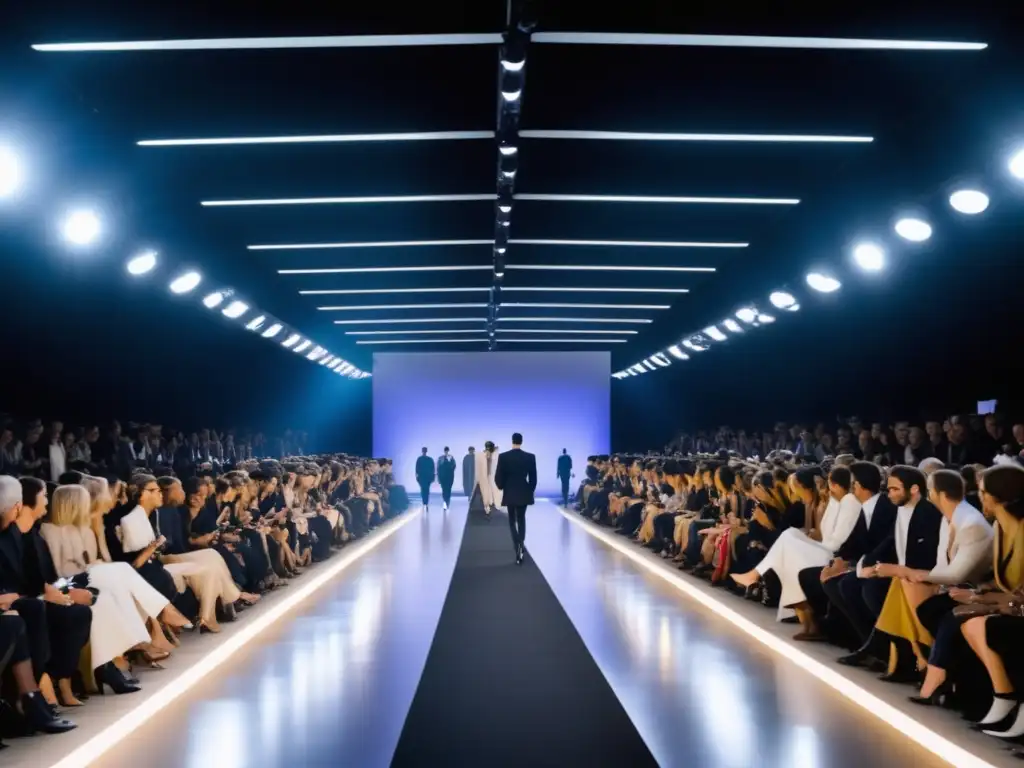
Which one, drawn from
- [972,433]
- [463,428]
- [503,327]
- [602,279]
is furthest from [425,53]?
[463,428]

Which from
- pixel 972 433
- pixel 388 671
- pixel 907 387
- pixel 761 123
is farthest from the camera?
pixel 907 387

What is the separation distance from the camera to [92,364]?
12.2 metres

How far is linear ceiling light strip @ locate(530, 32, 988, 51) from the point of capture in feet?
18.1

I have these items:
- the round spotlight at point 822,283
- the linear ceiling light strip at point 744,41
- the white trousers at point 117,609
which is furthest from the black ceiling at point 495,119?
the white trousers at point 117,609

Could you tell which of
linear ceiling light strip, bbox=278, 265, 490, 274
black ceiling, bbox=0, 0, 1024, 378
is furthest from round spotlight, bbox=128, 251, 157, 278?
linear ceiling light strip, bbox=278, 265, 490, 274

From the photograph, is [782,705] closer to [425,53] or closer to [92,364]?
[425,53]

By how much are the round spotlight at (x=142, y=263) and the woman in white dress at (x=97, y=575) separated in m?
3.83

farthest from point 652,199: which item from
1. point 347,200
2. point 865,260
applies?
point 347,200

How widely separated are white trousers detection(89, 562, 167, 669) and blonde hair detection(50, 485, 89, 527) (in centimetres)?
26

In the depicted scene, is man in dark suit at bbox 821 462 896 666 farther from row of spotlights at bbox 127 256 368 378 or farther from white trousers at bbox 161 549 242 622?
row of spotlights at bbox 127 256 368 378

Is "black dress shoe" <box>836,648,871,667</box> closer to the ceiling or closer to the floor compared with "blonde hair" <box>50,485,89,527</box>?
closer to the floor

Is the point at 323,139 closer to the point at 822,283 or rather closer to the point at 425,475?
the point at 822,283

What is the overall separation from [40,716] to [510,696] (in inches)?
75.6

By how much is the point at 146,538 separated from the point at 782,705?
344 cm
